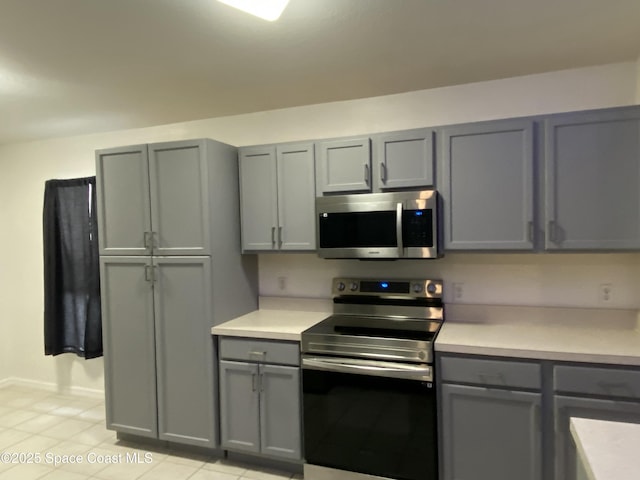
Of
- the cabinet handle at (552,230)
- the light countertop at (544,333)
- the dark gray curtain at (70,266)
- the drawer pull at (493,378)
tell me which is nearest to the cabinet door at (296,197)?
the light countertop at (544,333)

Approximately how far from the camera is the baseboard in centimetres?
385

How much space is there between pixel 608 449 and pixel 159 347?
98.8 inches

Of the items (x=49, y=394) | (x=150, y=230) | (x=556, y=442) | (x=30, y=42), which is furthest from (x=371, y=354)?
(x=49, y=394)

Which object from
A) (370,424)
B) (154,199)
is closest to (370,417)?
(370,424)

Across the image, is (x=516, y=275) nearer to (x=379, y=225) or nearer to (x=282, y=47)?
(x=379, y=225)

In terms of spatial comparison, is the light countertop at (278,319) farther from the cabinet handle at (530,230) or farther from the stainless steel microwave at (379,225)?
the cabinet handle at (530,230)

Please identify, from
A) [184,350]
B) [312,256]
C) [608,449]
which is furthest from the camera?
[312,256]

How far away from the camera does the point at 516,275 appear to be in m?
2.57

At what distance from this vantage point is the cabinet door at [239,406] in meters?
2.58

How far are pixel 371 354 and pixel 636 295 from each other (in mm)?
1547

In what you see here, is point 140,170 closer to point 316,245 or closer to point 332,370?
point 316,245

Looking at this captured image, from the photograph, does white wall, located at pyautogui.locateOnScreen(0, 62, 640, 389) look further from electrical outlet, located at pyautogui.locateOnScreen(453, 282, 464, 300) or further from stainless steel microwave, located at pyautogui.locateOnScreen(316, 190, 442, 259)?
stainless steel microwave, located at pyautogui.locateOnScreen(316, 190, 442, 259)

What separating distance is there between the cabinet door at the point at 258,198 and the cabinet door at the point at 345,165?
35cm

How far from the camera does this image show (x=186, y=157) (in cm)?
267
